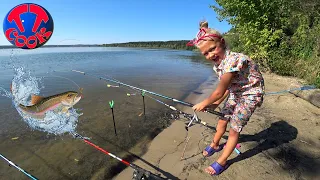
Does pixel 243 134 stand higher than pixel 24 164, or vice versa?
pixel 243 134

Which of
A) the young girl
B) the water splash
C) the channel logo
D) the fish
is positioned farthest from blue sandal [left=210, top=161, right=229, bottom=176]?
the channel logo

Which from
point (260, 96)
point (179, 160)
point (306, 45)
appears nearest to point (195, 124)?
point (179, 160)

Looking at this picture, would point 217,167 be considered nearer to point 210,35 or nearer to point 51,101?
point 210,35

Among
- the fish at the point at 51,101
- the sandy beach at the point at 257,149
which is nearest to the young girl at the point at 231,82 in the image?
the sandy beach at the point at 257,149

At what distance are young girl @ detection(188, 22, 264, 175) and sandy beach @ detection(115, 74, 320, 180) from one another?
1.33ft

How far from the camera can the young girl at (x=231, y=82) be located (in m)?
2.88

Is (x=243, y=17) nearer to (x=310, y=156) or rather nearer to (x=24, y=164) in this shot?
(x=310, y=156)

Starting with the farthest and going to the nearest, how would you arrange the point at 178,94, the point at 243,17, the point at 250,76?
the point at 243,17, the point at 178,94, the point at 250,76

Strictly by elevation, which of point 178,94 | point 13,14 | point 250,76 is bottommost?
point 178,94

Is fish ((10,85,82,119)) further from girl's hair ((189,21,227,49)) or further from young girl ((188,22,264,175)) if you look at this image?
girl's hair ((189,21,227,49))

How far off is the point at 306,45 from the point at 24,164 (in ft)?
42.5

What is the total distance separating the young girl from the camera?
288 centimetres

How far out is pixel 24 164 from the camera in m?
4.27

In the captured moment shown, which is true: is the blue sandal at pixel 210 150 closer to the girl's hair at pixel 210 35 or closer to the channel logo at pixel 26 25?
the girl's hair at pixel 210 35
